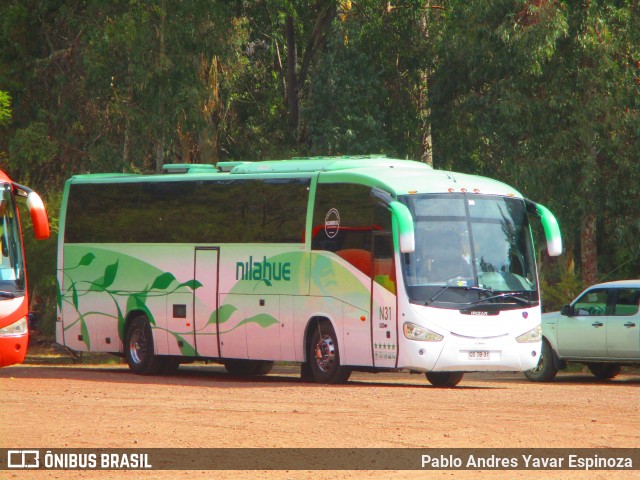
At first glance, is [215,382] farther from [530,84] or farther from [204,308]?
[530,84]

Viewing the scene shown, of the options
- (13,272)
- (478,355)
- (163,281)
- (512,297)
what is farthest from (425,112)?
(13,272)

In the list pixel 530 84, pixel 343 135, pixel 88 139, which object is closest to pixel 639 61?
pixel 530 84

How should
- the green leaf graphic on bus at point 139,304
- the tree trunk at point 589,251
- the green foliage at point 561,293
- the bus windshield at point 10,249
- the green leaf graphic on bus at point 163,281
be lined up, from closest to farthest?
the bus windshield at point 10,249, the green leaf graphic on bus at point 163,281, the green leaf graphic on bus at point 139,304, the green foliage at point 561,293, the tree trunk at point 589,251

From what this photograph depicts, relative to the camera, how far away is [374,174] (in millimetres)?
20891

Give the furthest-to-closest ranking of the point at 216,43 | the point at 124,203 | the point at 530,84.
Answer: the point at 216,43
the point at 530,84
the point at 124,203

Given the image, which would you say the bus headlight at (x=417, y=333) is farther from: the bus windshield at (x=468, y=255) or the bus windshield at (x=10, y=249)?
the bus windshield at (x=10, y=249)

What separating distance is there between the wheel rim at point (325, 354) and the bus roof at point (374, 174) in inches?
99.6

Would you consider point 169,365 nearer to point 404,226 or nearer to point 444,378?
point 444,378

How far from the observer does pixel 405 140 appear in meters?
40.2

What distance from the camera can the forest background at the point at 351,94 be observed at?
3050cm

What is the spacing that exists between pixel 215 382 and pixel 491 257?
206 inches

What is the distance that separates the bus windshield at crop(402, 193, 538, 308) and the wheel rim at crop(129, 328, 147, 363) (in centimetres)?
651

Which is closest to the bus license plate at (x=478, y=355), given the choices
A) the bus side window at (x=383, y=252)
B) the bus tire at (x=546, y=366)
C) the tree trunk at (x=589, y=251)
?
the bus side window at (x=383, y=252)

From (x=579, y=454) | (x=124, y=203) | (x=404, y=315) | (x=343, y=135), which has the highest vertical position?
(x=343, y=135)
